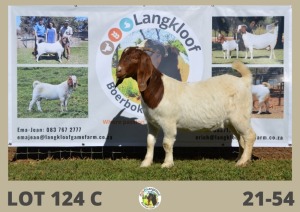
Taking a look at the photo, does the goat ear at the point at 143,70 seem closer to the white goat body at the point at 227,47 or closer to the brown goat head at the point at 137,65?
the brown goat head at the point at 137,65

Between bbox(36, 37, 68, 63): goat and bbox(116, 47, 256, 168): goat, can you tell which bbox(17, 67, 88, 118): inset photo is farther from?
bbox(116, 47, 256, 168): goat

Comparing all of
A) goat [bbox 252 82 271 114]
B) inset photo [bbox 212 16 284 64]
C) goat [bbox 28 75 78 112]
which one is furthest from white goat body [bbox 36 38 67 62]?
goat [bbox 252 82 271 114]

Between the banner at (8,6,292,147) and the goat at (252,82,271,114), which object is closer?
the banner at (8,6,292,147)

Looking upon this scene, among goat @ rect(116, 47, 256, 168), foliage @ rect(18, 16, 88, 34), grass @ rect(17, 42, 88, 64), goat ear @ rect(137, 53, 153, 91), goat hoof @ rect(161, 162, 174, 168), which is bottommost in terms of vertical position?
goat hoof @ rect(161, 162, 174, 168)

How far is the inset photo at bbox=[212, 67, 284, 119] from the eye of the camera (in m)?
11.9

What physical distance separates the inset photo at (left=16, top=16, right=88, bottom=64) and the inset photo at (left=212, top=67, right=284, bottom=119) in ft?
7.73

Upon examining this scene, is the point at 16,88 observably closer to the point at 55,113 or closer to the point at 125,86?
the point at 55,113

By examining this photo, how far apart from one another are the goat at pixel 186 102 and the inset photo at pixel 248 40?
0.66 metres

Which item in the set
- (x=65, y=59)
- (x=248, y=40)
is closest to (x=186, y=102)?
(x=248, y=40)

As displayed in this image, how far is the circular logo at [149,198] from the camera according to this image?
366 inches

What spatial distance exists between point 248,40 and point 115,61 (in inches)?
90.2

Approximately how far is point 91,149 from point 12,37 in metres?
2.35

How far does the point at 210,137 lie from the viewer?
11.9 m

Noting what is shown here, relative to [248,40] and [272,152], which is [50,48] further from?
[272,152]
